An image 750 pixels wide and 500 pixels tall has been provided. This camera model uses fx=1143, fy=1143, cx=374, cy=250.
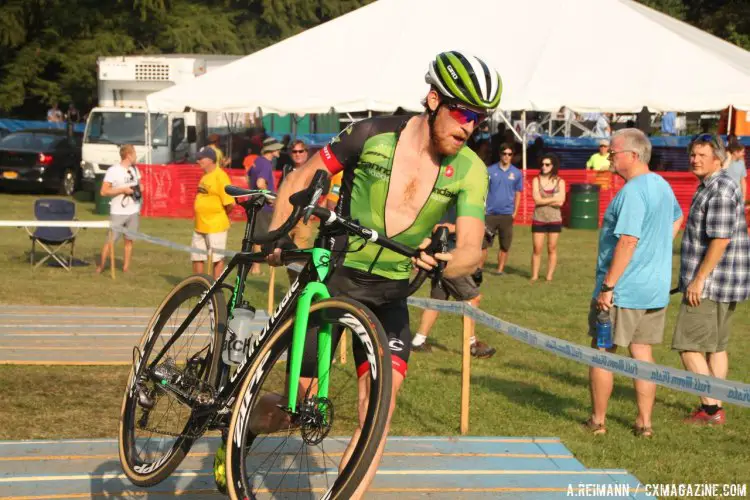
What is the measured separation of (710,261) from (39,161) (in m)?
25.1

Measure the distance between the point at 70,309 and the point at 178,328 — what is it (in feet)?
26.4

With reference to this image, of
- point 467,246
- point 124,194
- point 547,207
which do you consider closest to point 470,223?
point 467,246

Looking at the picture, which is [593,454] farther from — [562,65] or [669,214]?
[562,65]

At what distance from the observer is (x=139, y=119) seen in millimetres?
30672

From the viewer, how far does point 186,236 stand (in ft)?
76.0

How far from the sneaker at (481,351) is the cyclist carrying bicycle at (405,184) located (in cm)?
645

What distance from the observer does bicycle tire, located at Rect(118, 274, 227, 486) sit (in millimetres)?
5004

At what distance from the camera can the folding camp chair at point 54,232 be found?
1759 cm

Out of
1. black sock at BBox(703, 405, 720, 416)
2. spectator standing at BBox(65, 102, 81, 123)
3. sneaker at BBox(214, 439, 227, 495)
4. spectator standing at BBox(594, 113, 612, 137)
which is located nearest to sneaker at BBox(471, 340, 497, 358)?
black sock at BBox(703, 405, 720, 416)

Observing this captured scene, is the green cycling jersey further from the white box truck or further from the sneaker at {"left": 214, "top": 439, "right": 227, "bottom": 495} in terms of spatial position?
the white box truck

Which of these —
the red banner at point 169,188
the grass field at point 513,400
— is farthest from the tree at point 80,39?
the grass field at point 513,400

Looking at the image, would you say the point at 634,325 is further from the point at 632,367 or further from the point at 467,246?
the point at 467,246

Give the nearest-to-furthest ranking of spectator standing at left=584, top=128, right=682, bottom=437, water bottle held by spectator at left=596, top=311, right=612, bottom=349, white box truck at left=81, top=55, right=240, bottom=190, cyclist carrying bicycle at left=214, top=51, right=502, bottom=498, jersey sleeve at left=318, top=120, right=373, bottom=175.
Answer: cyclist carrying bicycle at left=214, top=51, right=502, bottom=498 < jersey sleeve at left=318, top=120, right=373, bottom=175 < spectator standing at left=584, top=128, right=682, bottom=437 < water bottle held by spectator at left=596, top=311, right=612, bottom=349 < white box truck at left=81, top=55, right=240, bottom=190

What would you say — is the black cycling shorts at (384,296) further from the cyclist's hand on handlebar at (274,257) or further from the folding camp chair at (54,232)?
the folding camp chair at (54,232)
